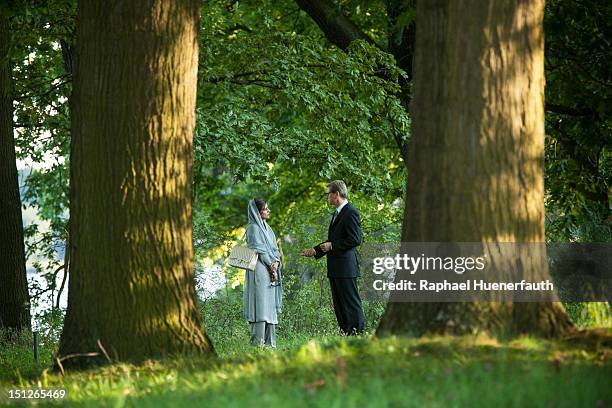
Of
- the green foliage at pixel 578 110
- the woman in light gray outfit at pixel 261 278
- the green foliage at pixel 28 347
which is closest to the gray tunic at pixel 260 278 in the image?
the woman in light gray outfit at pixel 261 278

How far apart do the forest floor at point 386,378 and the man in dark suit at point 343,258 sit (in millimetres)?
5742

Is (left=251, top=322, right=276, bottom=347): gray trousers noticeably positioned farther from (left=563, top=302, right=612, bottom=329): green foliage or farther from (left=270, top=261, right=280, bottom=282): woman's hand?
(left=563, top=302, right=612, bottom=329): green foliage

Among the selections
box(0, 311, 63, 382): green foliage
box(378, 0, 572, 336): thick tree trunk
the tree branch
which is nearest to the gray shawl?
box(0, 311, 63, 382): green foliage

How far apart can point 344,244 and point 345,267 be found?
1.09 feet

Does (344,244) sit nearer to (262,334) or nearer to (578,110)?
(262,334)

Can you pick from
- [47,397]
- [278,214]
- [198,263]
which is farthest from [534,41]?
[278,214]

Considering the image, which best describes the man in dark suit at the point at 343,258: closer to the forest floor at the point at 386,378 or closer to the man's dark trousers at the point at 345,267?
the man's dark trousers at the point at 345,267

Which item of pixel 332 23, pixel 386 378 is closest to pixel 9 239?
pixel 332 23

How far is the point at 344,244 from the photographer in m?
13.2

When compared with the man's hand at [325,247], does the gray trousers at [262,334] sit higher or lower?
lower

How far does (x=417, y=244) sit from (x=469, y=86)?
1200 millimetres

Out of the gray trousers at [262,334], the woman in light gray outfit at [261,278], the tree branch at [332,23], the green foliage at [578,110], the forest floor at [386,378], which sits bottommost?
the forest floor at [386,378]

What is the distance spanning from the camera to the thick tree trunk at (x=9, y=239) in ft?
52.9

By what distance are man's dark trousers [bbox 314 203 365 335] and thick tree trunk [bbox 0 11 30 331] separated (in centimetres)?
562
